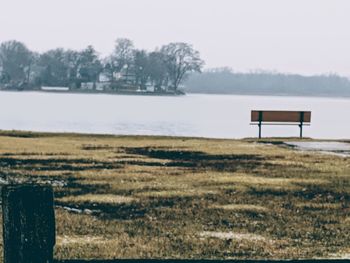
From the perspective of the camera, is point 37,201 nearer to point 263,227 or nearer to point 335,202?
point 263,227

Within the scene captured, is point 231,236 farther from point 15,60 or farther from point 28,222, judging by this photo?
point 15,60

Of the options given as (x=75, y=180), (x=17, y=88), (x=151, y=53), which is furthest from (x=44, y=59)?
(x=75, y=180)

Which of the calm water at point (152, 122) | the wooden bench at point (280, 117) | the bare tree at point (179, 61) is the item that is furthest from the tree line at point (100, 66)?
the wooden bench at point (280, 117)

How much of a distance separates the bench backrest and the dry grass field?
12048 millimetres

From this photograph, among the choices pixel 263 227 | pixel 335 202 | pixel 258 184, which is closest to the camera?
pixel 263 227

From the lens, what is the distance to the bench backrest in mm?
35188

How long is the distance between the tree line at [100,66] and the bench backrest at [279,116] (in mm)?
134786

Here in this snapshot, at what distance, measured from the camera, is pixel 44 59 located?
191 metres

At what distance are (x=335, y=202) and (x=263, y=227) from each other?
309cm

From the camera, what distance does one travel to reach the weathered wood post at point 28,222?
4934 millimetres

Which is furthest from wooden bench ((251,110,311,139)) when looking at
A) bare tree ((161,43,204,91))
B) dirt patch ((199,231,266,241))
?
bare tree ((161,43,204,91))

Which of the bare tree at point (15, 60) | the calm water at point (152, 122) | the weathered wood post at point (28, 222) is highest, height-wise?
the bare tree at point (15, 60)

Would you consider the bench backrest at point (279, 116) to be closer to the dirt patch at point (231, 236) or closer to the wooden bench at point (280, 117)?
the wooden bench at point (280, 117)

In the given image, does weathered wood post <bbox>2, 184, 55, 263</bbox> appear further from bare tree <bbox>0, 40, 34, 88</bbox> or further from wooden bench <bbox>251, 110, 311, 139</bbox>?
bare tree <bbox>0, 40, 34, 88</bbox>
